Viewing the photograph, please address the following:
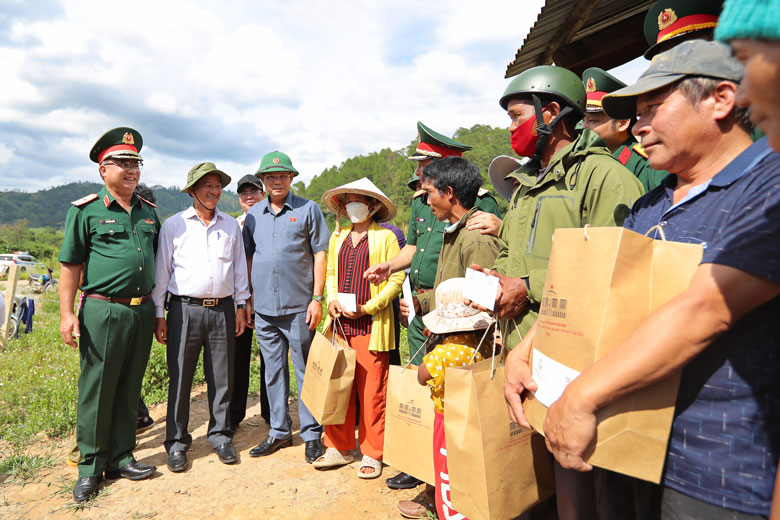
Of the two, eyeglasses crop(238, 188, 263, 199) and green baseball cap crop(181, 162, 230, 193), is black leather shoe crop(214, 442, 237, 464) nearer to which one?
green baseball cap crop(181, 162, 230, 193)

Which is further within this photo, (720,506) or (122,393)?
(122,393)

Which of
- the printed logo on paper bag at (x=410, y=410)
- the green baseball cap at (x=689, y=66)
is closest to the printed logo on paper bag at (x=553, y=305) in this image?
the green baseball cap at (x=689, y=66)

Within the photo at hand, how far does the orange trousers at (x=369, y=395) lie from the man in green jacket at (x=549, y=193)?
1708 millimetres

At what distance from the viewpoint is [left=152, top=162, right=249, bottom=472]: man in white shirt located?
4027 mm

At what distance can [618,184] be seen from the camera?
188 centimetres

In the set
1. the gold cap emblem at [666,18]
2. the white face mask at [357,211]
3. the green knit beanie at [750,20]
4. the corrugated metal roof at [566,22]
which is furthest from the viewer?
the corrugated metal roof at [566,22]

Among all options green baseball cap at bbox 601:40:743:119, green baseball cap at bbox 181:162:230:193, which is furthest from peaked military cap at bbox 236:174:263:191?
green baseball cap at bbox 601:40:743:119

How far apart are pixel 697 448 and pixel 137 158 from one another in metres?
4.17

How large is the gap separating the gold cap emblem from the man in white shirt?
11.8 ft

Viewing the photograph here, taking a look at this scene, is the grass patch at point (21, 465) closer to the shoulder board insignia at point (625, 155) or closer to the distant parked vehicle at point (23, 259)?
the shoulder board insignia at point (625, 155)

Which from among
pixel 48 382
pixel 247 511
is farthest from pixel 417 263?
pixel 48 382

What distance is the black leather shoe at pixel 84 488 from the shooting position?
3441 mm

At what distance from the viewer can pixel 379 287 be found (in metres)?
3.91

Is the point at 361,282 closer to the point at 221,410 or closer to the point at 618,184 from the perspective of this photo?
the point at 221,410
